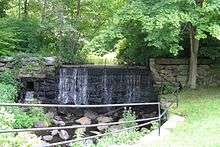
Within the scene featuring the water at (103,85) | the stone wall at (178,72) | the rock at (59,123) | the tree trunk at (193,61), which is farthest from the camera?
the water at (103,85)

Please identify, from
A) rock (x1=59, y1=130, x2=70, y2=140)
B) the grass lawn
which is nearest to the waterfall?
rock (x1=59, y1=130, x2=70, y2=140)

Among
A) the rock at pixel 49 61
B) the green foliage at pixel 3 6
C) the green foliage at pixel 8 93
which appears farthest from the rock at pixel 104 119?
the green foliage at pixel 3 6

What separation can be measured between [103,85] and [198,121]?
6.70 meters

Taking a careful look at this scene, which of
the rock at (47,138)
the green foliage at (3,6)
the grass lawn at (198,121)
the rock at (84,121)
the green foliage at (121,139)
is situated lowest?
the rock at (47,138)

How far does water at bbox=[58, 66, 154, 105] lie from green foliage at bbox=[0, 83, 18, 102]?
2088mm

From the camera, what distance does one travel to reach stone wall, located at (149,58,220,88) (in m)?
16.0

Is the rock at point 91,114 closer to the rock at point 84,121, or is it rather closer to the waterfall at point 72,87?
the rock at point 84,121

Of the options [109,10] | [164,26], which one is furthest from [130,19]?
[109,10]

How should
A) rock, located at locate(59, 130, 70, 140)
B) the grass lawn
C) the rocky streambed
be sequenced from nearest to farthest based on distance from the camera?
the grass lawn < rock, located at locate(59, 130, 70, 140) < the rocky streambed

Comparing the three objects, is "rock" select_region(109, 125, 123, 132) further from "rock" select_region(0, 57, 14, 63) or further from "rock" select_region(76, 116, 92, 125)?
"rock" select_region(0, 57, 14, 63)

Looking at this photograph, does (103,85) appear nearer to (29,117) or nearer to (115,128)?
(29,117)

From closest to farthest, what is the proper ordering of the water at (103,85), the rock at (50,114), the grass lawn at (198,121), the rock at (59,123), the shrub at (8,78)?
the grass lawn at (198,121) < the rock at (59,123) < the rock at (50,114) < the shrub at (8,78) < the water at (103,85)

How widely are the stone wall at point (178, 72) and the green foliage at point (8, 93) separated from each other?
16.5 feet

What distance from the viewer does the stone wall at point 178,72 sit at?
1603 cm
